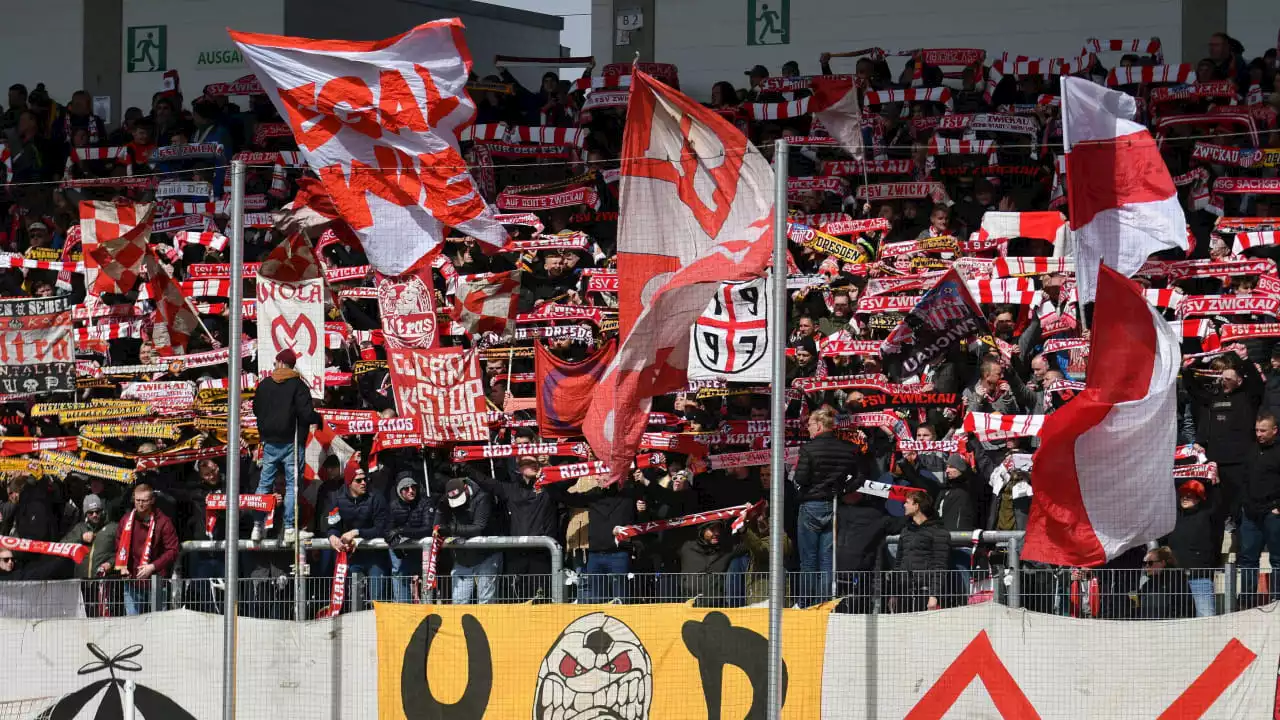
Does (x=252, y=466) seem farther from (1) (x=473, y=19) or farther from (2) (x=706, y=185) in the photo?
(1) (x=473, y=19)

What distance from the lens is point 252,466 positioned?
1777cm

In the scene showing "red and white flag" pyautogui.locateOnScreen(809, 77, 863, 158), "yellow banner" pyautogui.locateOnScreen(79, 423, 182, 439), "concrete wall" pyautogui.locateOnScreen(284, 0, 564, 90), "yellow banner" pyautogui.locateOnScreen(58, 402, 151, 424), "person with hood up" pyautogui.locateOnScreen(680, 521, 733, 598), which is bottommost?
"person with hood up" pyautogui.locateOnScreen(680, 521, 733, 598)

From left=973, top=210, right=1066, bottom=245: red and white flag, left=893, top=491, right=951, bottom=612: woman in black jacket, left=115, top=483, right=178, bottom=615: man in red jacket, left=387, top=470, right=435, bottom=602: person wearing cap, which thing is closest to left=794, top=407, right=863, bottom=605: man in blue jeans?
left=893, top=491, right=951, bottom=612: woman in black jacket

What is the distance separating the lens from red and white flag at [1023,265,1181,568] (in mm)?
13102

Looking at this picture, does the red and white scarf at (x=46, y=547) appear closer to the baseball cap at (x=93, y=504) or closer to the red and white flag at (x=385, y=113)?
the baseball cap at (x=93, y=504)

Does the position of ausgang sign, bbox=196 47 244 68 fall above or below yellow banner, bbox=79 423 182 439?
above

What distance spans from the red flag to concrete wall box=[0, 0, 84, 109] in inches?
720

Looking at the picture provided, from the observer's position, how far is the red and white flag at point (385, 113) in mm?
15062

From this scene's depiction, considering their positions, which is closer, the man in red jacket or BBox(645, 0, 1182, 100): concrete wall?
the man in red jacket

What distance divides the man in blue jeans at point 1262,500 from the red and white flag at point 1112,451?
2.04 meters

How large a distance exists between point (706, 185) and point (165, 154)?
1345cm

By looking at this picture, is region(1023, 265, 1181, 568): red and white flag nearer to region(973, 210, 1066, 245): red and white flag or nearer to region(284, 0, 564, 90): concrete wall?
region(973, 210, 1066, 245): red and white flag

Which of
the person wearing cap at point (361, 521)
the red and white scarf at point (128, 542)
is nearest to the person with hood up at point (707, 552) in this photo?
the person wearing cap at point (361, 521)

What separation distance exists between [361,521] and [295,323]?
185cm
